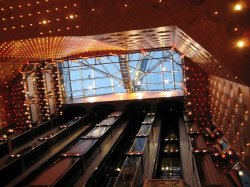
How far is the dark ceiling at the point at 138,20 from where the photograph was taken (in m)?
5.25

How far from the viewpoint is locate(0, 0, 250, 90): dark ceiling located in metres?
5.25

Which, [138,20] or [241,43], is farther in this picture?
[138,20]

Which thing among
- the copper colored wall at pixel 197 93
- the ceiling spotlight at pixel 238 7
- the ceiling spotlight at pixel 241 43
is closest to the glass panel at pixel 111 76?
the copper colored wall at pixel 197 93

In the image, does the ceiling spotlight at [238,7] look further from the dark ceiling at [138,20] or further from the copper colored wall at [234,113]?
the copper colored wall at [234,113]

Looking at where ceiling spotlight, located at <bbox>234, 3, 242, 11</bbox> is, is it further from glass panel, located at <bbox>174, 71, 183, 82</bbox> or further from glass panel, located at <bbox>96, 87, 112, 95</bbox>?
glass panel, located at <bbox>96, 87, 112, 95</bbox>

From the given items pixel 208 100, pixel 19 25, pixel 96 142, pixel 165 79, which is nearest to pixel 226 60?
pixel 19 25

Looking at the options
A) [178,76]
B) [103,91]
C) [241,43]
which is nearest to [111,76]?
[103,91]

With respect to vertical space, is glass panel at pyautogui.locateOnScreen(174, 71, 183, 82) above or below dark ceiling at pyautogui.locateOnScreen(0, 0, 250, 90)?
below

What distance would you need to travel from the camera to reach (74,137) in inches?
494

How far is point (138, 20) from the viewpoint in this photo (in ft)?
19.2

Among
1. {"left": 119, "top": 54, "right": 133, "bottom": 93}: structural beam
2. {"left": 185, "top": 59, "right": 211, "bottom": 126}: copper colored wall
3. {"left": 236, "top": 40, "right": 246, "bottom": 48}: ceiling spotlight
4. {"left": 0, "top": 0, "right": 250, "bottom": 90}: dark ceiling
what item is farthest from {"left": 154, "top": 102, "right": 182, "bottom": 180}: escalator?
{"left": 119, "top": 54, "right": 133, "bottom": 93}: structural beam

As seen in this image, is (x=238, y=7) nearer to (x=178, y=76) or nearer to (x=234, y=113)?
(x=234, y=113)

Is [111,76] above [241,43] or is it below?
below

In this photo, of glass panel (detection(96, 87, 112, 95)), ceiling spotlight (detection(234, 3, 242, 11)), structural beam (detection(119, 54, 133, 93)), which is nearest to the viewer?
ceiling spotlight (detection(234, 3, 242, 11))
